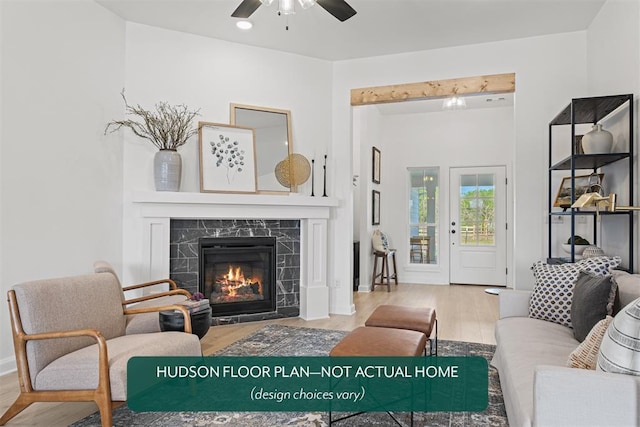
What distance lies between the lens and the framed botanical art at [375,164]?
6.90m

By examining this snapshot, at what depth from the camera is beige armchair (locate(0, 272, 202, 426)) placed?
2027 mm

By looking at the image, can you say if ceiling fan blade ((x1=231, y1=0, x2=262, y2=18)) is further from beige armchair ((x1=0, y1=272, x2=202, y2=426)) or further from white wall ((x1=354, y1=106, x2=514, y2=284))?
white wall ((x1=354, y1=106, x2=514, y2=284))

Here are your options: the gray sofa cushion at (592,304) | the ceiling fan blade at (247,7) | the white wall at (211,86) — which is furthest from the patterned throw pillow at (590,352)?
the white wall at (211,86)

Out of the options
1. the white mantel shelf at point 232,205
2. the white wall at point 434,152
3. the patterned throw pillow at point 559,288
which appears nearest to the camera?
the patterned throw pillow at point 559,288

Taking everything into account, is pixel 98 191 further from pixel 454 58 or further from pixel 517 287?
pixel 517 287

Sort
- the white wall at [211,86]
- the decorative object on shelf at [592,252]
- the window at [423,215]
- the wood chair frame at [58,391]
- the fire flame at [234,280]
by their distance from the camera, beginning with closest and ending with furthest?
the wood chair frame at [58,391], the decorative object on shelf at [592,252], the white wall at [211,86], the fire flame at [234,280], the window at [423,215]

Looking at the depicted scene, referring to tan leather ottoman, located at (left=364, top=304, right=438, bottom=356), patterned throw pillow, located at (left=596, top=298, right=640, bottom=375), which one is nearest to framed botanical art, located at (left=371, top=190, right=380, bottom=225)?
tan leather ottoman, located at (left=364, top=304, right=438, bottom=356)

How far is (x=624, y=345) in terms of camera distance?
1.44 m

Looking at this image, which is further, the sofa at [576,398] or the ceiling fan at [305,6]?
the ceiling fan at [305,6]

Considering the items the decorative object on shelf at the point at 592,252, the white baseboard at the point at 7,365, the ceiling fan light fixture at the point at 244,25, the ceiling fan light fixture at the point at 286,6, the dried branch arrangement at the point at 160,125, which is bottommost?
the white baseboard at the point at 7,365

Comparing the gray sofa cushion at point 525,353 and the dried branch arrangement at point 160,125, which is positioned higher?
the dried branch arrangement at point 160,125

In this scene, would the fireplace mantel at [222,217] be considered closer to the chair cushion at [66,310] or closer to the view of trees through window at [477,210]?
the chair cushion at [66,310]

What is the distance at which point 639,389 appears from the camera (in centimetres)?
138

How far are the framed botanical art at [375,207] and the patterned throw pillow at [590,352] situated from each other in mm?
5137
